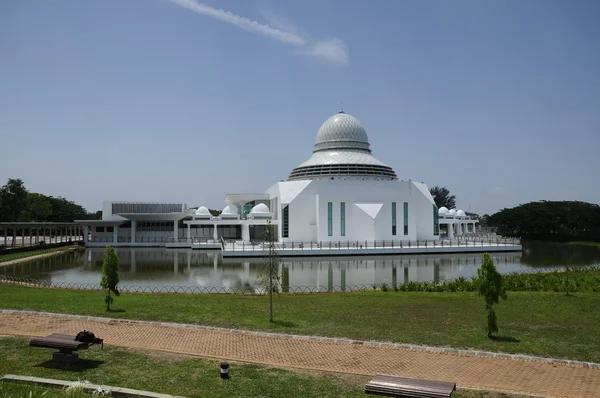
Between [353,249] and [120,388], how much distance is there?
1407 inches

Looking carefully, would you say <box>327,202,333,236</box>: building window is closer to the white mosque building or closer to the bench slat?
the white mosque building

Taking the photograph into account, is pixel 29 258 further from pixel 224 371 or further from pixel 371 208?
pixel 224 371

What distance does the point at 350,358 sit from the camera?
1070cm

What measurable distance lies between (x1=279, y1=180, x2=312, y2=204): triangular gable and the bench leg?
42937 millimetres

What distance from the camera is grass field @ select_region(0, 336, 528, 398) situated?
27.7 ft

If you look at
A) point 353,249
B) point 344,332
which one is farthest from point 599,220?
point 344,332

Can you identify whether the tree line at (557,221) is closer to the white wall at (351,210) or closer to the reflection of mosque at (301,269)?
the white wall at (351,210)

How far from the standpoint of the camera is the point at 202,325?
1358cm

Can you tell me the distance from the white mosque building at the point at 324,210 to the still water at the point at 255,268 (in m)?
9.75

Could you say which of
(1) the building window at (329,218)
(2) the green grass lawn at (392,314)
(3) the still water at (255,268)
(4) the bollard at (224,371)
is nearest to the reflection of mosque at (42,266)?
(3) the still water at (255,268)

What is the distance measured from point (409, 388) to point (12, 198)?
68.9m

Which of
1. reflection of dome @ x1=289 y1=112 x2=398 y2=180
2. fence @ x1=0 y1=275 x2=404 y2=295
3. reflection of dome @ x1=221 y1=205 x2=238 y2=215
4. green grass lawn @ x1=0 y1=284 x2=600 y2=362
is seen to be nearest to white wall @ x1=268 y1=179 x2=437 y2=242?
reflection of dome @ x1=289 y1=112 x2=398 y2=180

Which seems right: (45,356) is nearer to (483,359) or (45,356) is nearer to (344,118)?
(483,359)

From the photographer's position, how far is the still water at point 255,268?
2752 centimetres
